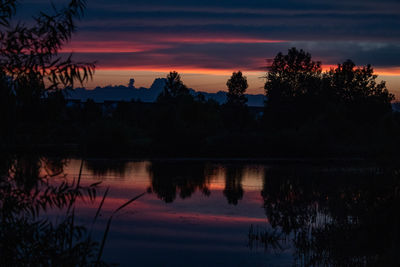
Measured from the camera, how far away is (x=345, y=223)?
16.6 m

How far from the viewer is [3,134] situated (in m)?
8.99

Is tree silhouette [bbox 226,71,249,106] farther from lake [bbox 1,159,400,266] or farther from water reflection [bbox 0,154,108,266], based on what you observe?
water reflection [bbox 0,154,108,266]

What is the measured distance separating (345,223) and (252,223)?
15.8ft

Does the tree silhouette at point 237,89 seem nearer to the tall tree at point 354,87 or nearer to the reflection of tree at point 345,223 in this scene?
the tall tree at point 354,87

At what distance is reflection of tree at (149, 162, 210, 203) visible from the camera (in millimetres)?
28828

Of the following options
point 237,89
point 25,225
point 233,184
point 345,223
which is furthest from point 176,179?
point 237,89

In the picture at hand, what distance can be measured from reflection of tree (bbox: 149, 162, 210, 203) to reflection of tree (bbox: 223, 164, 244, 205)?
120 cm

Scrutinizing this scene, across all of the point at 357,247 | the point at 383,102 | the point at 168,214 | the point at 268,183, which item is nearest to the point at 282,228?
the point at 357,247

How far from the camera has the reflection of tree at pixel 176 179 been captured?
28.8 meters

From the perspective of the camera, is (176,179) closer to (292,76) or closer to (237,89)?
(292,76)

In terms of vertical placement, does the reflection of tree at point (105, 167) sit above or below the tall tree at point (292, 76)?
below

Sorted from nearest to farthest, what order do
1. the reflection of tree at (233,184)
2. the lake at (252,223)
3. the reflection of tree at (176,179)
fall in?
1. the lake at (252,223)
2. the reflection of tree at (233,184)
3. the reflection of tree at (176,179)

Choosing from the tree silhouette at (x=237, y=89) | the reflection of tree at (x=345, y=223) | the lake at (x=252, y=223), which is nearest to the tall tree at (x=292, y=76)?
the tree silhouette at (x=237, y=89)

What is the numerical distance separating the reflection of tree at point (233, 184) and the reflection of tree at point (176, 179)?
1.20 meters
